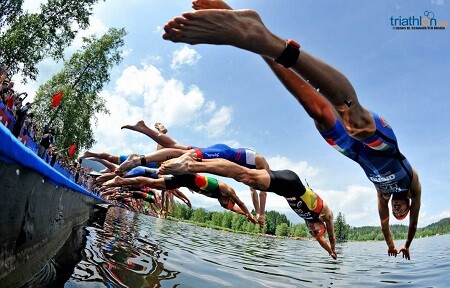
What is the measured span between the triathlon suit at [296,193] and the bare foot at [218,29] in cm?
318

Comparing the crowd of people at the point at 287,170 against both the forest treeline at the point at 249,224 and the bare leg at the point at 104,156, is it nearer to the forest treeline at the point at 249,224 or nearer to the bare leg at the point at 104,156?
the bare leg at the point at 104,156

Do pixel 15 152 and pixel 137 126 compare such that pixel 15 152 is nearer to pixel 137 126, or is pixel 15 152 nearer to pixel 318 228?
pixel 137 126

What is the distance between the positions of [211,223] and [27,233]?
5204 inches

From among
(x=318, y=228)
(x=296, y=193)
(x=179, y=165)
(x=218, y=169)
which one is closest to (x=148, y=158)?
(x=179, y=165)

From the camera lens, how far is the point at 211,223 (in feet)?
431

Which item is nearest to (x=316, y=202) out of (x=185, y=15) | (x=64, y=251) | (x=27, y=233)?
(x=64, y=251)

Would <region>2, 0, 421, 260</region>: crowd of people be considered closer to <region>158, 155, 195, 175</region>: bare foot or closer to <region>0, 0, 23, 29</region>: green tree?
<region>158, 155, 195, 175</region>: bare foot

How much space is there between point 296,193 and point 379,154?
2.13 metres

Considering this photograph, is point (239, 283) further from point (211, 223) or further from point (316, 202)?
point (211, 223)

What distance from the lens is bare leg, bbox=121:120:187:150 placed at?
730 centimetres

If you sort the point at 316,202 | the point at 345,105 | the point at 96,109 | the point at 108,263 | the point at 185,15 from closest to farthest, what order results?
the point at 185,15 < the point at 345,105 < the point at 108,263 < the point at 316,202 < the point at 96,109

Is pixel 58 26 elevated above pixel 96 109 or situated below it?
above

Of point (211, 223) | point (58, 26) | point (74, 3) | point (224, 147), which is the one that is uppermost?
point (74, 3)

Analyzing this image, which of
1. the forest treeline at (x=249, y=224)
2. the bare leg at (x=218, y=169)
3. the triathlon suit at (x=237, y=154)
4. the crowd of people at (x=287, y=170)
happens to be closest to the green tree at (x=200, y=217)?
the forest treeline at (x=249, y=224)
